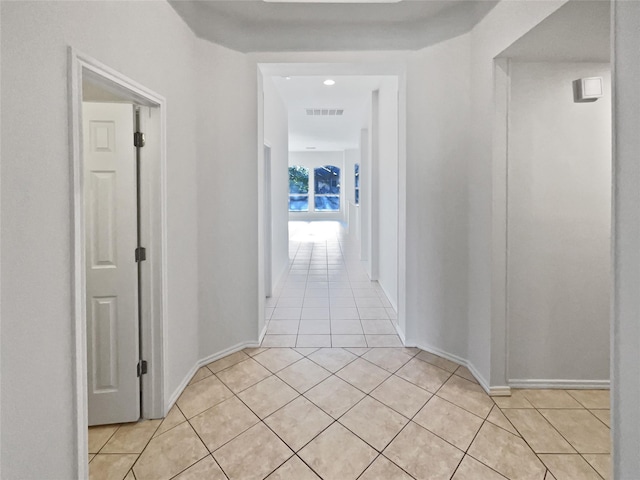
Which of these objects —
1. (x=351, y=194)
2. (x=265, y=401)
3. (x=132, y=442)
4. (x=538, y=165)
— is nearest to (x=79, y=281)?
(x=132, y=442)

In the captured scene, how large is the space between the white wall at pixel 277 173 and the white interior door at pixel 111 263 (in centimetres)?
266

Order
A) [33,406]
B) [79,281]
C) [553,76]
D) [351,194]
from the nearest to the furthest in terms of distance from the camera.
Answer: [33,406]
[79,281]
[553,76]
[351,194]

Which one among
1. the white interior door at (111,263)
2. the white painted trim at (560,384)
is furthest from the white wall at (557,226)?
the white interior door at (111,263)

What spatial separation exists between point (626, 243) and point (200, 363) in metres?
2.89

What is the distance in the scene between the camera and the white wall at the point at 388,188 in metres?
4.21

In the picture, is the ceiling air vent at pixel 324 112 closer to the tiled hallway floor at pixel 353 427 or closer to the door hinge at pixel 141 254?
the tiled hallway floor at pixel 353 427

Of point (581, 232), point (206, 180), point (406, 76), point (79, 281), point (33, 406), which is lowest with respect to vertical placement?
point (33, 406)

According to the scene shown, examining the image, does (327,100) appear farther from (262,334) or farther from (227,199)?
(262,334)

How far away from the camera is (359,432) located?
6.69ft

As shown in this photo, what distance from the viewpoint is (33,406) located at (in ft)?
3.97

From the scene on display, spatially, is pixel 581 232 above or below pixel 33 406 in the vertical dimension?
above

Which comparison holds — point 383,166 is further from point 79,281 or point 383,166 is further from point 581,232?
point 79,281

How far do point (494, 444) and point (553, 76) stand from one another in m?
2.46

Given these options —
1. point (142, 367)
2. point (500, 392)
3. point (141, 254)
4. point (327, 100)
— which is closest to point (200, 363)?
point (142, 367)
